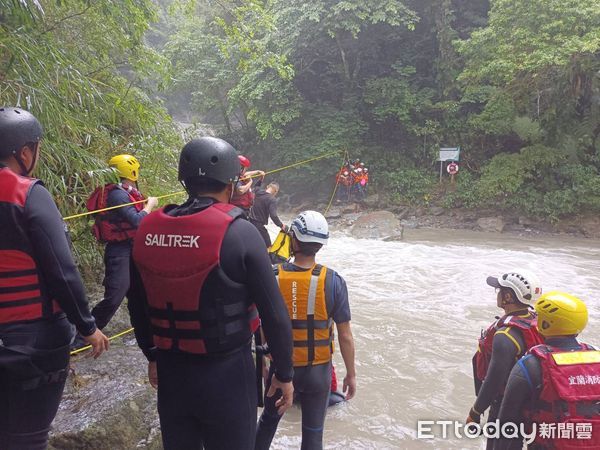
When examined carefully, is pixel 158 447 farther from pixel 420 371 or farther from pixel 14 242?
pixel 420 371

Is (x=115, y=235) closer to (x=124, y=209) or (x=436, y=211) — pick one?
(x=124, y=209)

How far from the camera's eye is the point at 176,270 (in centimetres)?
150

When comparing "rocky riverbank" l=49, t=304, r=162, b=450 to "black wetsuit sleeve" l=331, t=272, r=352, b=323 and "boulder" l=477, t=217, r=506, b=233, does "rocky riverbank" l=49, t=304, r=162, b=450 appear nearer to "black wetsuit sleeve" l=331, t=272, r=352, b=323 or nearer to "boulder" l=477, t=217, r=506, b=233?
"black wetsuit sleeve" l=331, t=272, r=352, b=323

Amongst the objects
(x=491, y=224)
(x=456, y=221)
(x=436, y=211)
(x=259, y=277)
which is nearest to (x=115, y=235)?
(x=259, y=277)

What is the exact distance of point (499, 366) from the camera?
7.59 ft

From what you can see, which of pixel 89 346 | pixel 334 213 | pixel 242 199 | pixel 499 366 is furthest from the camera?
pixel 334 213

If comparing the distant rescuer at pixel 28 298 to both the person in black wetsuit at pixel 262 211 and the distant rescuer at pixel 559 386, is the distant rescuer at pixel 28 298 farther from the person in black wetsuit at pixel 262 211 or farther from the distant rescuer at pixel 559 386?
the person in black wetsuit at pixel 262 211

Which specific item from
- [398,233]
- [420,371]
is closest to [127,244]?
[420,371]

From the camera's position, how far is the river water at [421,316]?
11.7 ft

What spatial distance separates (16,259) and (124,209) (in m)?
1.72

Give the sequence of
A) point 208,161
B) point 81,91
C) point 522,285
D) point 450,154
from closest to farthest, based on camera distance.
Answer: point 208,161 < point 522,285 < point 81,91 < point 450,154

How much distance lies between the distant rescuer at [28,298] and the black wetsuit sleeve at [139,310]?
0.74ft

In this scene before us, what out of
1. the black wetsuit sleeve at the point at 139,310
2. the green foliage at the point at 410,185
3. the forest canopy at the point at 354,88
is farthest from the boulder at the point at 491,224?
the black wetsuit sleeve at the point at 139,310

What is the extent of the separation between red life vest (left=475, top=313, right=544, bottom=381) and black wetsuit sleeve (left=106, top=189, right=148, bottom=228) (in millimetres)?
2582
